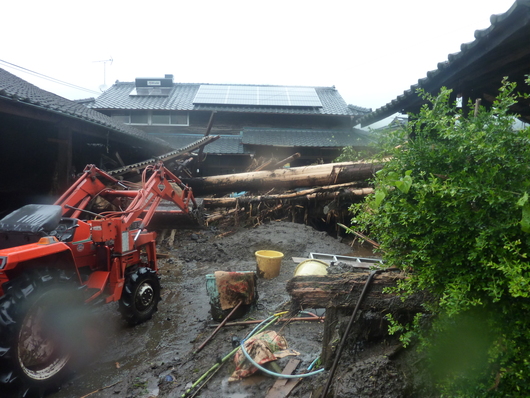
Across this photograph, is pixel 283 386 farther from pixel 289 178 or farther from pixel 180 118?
pixel 180 118

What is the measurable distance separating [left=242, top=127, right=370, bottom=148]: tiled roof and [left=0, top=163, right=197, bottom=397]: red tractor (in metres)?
10.2

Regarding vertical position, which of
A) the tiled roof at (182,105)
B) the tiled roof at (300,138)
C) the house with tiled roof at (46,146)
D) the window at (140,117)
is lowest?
the house with tiled roof at (46,146)

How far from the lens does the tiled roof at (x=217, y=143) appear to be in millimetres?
14887

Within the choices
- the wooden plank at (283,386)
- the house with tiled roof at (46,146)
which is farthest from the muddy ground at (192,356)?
the house with tiled roof at (46,146)

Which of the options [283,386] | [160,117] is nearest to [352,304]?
[283,386]

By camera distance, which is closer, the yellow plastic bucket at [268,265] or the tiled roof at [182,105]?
the yellow plastic bucket at [268,265]

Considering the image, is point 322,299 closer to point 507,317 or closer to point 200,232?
point 507,317

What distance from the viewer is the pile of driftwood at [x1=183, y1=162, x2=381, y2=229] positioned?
918 cm

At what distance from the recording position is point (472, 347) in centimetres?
180

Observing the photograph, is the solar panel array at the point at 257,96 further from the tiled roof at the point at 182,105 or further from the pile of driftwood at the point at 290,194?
the pile of driftwood at the point at 290,194

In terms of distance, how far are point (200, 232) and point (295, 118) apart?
1022 cm

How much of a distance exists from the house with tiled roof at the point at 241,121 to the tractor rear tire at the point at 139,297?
9.82 m

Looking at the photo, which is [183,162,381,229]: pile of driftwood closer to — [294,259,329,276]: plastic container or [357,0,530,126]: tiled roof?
[357,0,530,126]: tiled roof

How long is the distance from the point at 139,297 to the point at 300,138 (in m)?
12.6
